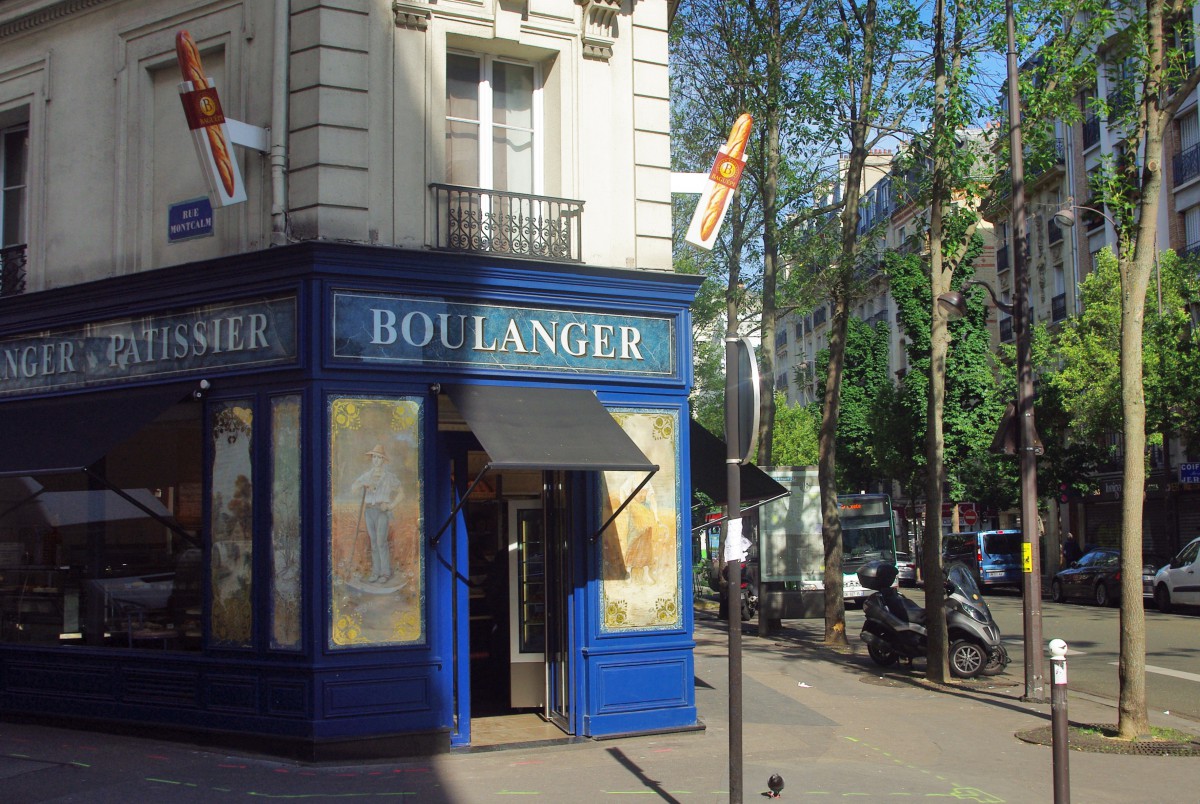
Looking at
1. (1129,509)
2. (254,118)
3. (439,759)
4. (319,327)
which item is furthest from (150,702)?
(1129,509)

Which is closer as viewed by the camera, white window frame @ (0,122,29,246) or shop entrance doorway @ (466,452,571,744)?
shop entrance doorway @ (466,452,571,744)

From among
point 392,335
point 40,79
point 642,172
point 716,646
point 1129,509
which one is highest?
point 40,79

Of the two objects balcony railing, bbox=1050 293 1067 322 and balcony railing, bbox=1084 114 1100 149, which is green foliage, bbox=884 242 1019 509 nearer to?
balcony railing, bbox=1050 293 1067 322

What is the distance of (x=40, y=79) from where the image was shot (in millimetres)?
12242

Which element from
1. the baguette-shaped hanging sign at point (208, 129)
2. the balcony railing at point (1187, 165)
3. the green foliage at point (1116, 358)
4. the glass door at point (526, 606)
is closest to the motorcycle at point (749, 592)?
the green foliage at point (1116, 358)

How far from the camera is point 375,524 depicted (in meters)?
9.98

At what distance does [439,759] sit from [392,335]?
3.63 m

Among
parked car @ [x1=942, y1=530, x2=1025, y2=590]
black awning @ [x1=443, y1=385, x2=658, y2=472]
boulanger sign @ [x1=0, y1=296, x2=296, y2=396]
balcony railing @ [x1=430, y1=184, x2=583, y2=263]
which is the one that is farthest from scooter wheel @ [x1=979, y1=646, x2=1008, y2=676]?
parked car @ [x1=942, y1=530, x2=1025, y2=590]

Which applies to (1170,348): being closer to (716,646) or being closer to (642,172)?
(716,646)

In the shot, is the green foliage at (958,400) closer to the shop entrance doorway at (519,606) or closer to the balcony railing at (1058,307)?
the balcony railing at (1058,307)

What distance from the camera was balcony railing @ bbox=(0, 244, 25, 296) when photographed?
1225 cm

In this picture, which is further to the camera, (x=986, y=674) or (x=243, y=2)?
(x=986, y=674)

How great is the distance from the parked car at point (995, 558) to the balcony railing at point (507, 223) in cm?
3150

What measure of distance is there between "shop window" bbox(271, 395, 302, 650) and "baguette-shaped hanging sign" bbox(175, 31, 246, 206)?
6.39ft
